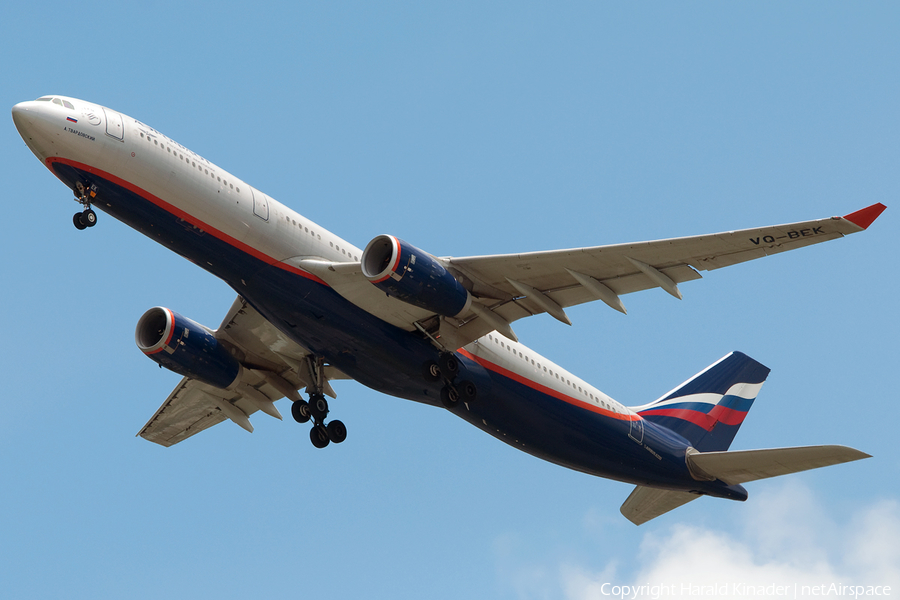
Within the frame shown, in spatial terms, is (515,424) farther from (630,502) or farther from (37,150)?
(37,150)

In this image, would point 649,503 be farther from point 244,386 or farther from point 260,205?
point 260,205

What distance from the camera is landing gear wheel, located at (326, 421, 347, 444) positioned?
1081 inches

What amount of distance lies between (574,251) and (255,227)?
7336mm

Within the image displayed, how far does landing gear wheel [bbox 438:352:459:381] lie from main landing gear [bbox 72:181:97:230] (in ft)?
28.9

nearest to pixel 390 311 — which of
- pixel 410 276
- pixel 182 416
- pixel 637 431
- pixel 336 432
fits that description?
pixel 410 276

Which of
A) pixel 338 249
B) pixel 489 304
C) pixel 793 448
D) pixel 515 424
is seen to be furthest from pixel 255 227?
pixel 793 448

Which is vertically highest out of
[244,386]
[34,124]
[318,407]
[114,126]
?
[114,126]

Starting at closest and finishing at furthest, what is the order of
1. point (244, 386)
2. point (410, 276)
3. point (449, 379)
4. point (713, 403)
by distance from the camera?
point (410, 276) < point (449, 379) < point (244, 386) < point (713, 403)

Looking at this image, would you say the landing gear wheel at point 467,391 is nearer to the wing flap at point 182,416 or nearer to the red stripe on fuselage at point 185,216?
the red stripe on fuselage at point 185,216

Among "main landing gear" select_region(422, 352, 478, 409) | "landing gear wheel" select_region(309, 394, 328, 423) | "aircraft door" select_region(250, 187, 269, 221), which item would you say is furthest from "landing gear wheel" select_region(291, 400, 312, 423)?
"aircraft door" select_region(250, 187, 269, 221)

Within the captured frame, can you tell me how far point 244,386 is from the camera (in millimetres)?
29609

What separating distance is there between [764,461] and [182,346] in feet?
52.7

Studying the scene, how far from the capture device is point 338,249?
24.8 meters

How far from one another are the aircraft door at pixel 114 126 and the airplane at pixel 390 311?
6 cm
